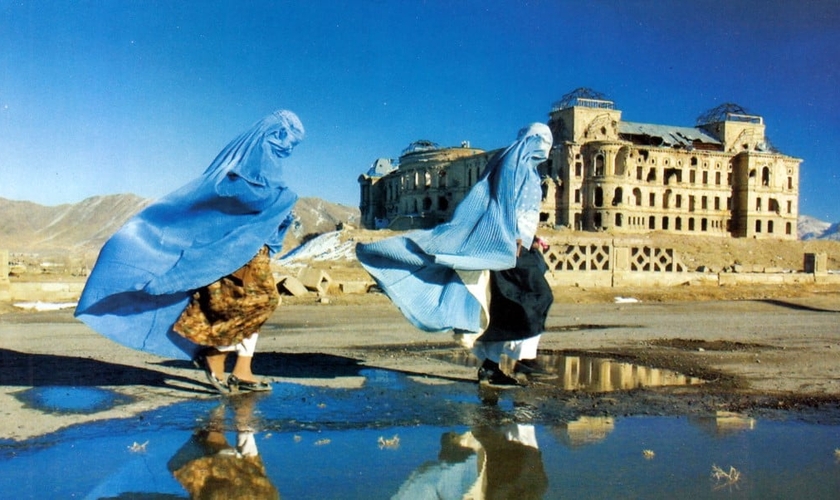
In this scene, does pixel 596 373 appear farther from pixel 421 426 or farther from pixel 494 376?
pixel 421 426

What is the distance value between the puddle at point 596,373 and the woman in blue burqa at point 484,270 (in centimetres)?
61

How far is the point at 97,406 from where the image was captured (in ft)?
23.3

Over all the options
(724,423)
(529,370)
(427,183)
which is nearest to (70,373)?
(529,370)

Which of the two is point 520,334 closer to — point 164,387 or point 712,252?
point 164,387

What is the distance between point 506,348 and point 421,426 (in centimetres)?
235

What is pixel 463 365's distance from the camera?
10.2m

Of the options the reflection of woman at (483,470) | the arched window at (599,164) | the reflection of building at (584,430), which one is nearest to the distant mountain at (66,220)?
the arched window at (599,164)

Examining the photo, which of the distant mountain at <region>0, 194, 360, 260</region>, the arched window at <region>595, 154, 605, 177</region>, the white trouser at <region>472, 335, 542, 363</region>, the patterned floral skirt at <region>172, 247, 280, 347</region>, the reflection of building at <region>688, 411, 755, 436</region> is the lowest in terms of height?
the reflection of building at <region>688, 411, 755, 436</region>

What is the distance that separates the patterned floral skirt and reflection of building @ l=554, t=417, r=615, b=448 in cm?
316

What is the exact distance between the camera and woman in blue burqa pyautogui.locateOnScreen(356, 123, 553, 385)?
8.27 metres

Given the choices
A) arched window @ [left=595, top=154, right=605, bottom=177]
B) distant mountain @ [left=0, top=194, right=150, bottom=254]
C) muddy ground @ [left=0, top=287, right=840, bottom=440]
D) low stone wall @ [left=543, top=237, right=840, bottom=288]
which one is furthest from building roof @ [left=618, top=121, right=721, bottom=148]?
muddy ground @ [left=0, top=287, right=840, bottom=440]

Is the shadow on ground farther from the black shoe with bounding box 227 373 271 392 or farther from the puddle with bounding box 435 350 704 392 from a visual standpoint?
the puddle with bounding box 435 350 704 392

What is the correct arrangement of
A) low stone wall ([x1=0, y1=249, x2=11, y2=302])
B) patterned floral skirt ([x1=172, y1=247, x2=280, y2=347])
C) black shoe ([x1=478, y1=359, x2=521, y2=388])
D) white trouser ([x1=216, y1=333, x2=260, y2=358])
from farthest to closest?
low stone wall ([x1=0, y1=249, x2=11, y2=302]), black shoe ([x1=478, y1=359, x2=521, y2=388]), white trouser ([x1=216, y1=333, x2=260, y2=358]), patterned floral skirt ([x1=172, y1=247, x2=280, y2=347])

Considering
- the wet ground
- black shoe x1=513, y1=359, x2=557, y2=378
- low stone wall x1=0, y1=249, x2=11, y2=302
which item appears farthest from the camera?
low stone wall x1=0, y1=249, x2=11, y2=302
